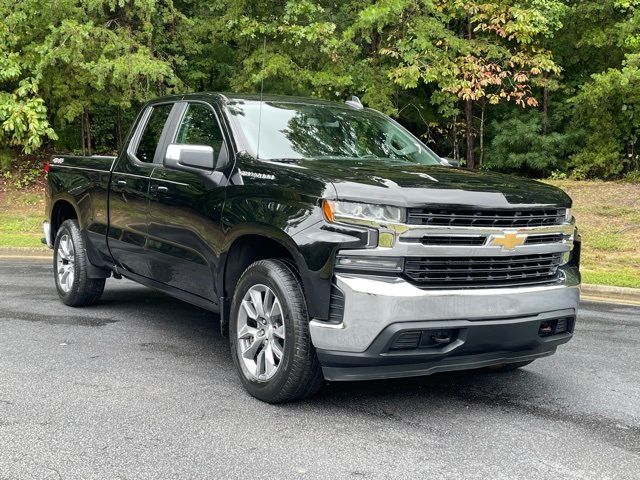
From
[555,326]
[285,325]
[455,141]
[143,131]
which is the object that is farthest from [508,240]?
[455,141]

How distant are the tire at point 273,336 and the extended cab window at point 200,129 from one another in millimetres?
1186

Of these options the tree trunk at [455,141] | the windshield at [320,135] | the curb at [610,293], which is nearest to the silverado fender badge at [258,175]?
the windshield at [320,135]

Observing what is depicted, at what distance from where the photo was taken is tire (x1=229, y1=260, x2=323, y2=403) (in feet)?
14.2

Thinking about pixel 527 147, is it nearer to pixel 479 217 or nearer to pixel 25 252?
pixel 25 252

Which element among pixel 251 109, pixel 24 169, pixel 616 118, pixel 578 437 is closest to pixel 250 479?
pixel 578 437

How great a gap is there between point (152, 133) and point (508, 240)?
3366mm

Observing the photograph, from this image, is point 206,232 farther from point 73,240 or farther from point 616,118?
point 616,118

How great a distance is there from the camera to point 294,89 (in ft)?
58.8

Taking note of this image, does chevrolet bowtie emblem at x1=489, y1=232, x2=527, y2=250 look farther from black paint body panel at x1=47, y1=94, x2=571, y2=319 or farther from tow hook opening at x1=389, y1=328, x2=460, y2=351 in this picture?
tow hook opening at x1=389, y1=328, x2=460, y2=351

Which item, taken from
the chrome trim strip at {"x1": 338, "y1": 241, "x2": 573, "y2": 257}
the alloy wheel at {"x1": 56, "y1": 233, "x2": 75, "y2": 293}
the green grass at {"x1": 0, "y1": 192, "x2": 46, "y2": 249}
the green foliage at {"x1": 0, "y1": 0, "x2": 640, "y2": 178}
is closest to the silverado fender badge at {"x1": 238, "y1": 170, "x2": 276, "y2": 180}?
the chrome trim strip at {"x1": 338, "y1": 241, "x2": 573, "y2": 257}

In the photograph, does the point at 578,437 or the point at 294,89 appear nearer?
the point at 578,437

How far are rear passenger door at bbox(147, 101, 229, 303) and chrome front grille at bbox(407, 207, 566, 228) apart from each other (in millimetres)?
1521

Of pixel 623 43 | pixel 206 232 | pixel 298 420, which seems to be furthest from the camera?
pixel 623 43

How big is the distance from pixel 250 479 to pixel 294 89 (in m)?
15.2
